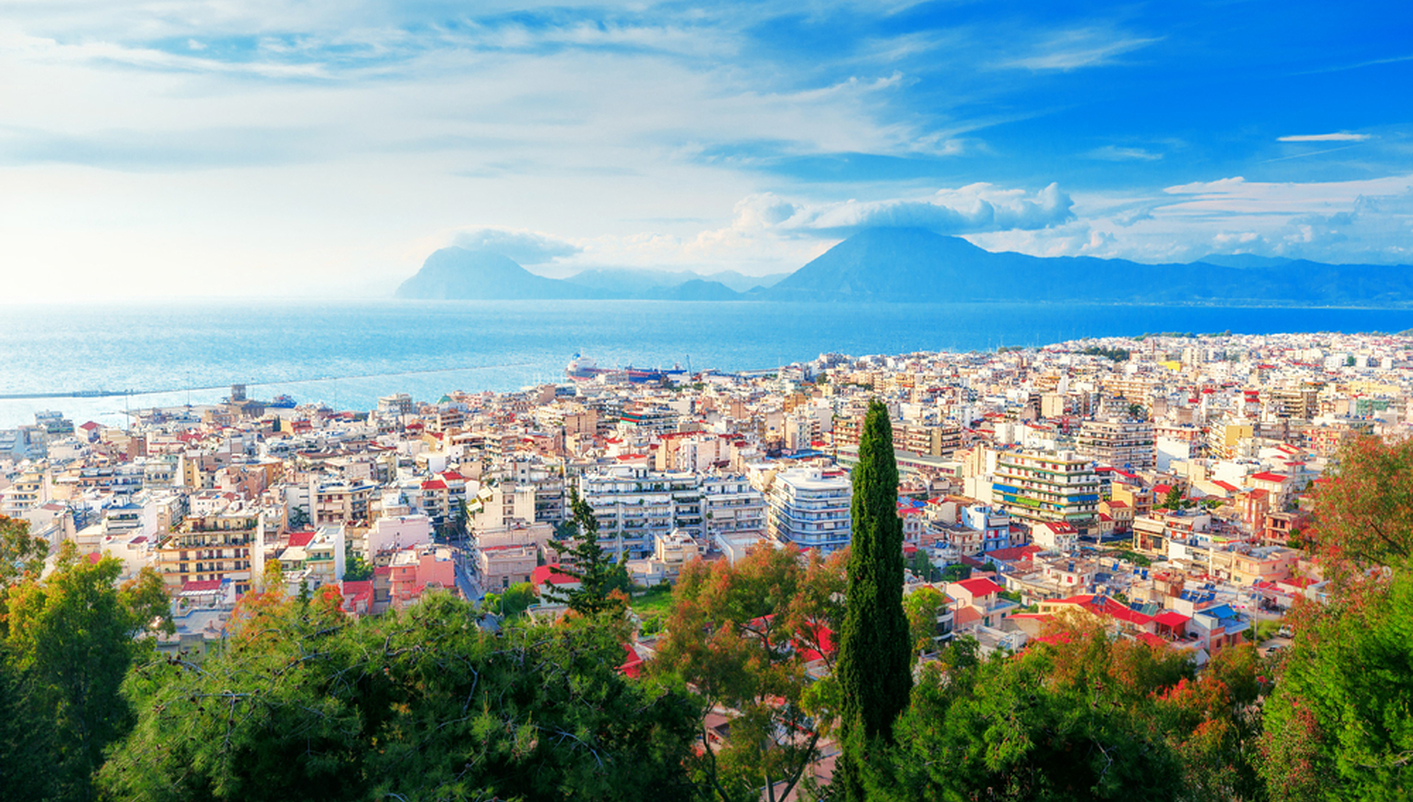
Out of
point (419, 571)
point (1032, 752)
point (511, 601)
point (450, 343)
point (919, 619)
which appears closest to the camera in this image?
point (1032, 752)

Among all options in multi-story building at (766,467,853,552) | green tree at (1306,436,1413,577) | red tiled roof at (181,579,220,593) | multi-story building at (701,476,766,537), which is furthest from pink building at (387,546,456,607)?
green tree at (1306,436,1413,577)

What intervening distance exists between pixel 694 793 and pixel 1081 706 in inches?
97.7

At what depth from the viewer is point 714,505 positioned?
73.2ft

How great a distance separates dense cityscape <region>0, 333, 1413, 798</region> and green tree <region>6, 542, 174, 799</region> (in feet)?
2.46

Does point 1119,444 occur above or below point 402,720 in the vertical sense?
below

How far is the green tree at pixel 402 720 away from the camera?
4.27 m

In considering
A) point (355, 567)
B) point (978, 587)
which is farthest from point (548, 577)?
point (978, 587)

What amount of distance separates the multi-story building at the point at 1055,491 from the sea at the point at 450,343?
42.7 meters

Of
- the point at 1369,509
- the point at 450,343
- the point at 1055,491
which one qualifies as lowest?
the point at 1055,491

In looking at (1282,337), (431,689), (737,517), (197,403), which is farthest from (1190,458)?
(1282,337)

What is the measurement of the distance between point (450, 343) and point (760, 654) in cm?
9132

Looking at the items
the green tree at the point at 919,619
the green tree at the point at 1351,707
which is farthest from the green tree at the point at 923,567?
the green tree at the point at 1351,707

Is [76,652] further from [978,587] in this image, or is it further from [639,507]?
[639,507]

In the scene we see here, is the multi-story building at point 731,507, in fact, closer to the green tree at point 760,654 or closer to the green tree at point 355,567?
the green tree at point 355,567
